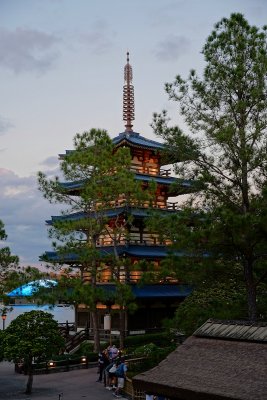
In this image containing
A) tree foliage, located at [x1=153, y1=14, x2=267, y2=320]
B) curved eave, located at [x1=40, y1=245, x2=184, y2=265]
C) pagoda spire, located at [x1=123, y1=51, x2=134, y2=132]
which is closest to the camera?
tree foliage, located at [x1=153, y1=14, x2=267, y2=320]

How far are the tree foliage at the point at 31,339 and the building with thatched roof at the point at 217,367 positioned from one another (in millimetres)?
10655

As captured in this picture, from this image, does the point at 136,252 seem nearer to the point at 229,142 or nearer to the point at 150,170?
the point at 150,170

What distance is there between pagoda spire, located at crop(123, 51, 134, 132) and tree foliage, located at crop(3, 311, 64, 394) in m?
30.6

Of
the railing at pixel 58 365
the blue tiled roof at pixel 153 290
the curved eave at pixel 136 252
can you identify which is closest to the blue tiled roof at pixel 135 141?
the curved eave at pixel 136 252

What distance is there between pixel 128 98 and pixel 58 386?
116 ft

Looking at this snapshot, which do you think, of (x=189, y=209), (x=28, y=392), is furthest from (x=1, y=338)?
(x=189, y=209)

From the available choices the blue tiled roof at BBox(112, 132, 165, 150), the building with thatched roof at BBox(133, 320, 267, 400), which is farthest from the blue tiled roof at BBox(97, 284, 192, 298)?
the building with thatched roof at BBox(133, 320, 267, 400)

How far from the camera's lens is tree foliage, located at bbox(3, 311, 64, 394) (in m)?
23.5

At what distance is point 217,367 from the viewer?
42.5 ft

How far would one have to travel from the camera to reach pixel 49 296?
31750 mm

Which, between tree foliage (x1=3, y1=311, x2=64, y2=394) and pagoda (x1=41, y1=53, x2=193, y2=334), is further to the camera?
pagoda (x1=41, y1=53, x2=193, y2=334)

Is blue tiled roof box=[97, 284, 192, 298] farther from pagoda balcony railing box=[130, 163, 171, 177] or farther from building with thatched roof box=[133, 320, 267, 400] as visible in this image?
building with thatched roof box=[133, 320, 267, 400]

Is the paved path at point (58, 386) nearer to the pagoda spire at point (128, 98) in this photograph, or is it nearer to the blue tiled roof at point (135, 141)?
the blue tiled roof at point (135, 141)

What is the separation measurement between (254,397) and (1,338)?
16133mm
